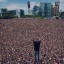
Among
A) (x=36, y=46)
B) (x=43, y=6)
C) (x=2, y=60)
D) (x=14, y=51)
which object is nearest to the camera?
(x=36, y=46)

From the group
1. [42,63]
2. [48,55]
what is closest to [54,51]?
[48,55]

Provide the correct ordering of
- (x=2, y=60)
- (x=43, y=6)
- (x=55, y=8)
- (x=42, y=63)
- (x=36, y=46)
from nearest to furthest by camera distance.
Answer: (x=36, y=46), (x=42, y=63), (x=2, y=60), (x=55, y=8), (x=43, y=6)

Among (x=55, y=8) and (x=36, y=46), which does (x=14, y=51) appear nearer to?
(x=36, y=46)

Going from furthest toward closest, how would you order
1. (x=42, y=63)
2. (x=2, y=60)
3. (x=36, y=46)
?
(x=2, y=60) → (x=42, y=63) → (x=36, y=46)

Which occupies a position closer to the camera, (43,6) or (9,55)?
(9,55)

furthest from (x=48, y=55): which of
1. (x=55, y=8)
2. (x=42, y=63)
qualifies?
(x=55, y=8)

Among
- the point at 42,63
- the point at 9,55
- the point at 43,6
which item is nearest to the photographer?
the point at 42,63

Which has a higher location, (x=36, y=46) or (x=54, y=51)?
(x=36, y=46)

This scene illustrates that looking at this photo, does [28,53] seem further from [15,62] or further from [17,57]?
[15,62]

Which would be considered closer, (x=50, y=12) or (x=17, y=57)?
(x=17, y=57)
